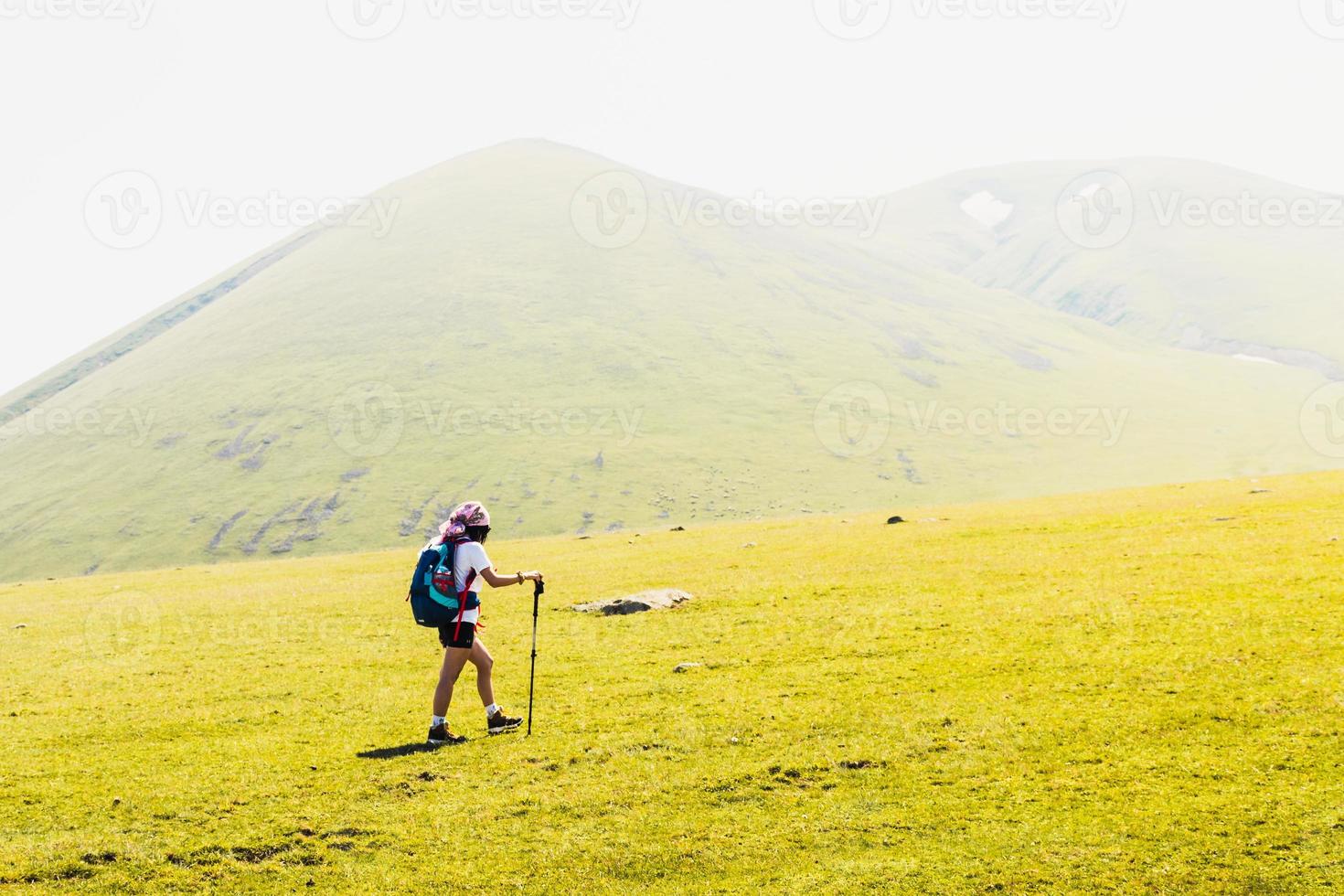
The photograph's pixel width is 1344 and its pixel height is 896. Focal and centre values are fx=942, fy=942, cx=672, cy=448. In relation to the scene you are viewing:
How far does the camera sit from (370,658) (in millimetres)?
26328

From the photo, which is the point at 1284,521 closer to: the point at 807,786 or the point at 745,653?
the point at 745,653

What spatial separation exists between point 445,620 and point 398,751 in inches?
106

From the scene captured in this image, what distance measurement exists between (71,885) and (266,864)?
8.15 ft

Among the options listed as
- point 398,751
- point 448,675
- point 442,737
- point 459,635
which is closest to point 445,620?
point 459,635

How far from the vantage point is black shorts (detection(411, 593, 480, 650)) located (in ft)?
58.1

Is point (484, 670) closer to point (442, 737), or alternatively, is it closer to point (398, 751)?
point (442, 737)

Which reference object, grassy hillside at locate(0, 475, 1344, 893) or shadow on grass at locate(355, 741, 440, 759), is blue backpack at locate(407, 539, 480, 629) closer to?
shadow on grass at locate(355, 741, 440, 759)

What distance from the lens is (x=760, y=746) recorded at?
1722 cm

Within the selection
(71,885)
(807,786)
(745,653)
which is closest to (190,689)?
(71,885)

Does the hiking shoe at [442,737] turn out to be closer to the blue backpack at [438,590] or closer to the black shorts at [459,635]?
the black shorts at [459,635]

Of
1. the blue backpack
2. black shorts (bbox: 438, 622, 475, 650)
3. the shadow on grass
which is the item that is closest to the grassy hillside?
the shadow on grass

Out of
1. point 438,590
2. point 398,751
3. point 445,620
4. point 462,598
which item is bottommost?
point 398,751

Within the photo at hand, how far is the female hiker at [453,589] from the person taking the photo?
17.7m

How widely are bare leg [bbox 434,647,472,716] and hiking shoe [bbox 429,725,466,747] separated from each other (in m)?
0.30
